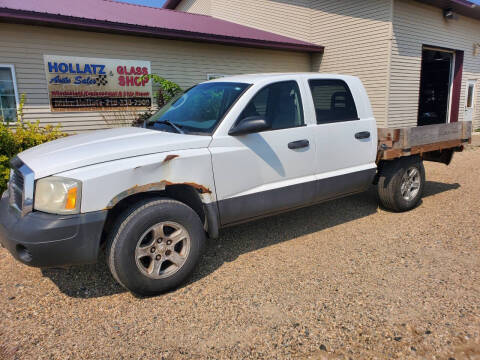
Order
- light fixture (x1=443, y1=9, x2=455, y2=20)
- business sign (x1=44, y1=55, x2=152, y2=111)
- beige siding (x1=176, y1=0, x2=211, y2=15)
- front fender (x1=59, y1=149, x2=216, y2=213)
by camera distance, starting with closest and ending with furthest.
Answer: front fender (x1=59, y1=149, x2=216, y2=213) < business sign (x1=44, y1=55, x2=152, y2=111) < light fixture (x1=443, y1=9, x2=455, y2=20) < beige siding (x1=176, y1=0, x2=211, y2=15)

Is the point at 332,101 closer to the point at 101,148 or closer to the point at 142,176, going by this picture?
the point at 142,176

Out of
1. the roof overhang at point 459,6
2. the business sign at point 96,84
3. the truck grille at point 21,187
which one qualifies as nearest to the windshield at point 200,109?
the truck grille at point 21,187

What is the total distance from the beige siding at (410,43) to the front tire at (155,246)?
10.8 meters

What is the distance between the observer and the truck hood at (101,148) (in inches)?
114

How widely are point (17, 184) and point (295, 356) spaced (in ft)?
8.78

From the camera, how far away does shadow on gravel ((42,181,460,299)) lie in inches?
137

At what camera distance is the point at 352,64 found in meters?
12.7

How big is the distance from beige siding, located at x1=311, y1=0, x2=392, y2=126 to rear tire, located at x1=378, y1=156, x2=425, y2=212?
287 inches

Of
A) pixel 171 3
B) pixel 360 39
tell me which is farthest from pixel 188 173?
pixel 171 3

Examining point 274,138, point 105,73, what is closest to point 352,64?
point 105,73

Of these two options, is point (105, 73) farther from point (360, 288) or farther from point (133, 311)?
point (360, 288)

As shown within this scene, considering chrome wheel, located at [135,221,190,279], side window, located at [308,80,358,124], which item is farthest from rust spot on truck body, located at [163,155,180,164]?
side window, located at [308,80,358,124]

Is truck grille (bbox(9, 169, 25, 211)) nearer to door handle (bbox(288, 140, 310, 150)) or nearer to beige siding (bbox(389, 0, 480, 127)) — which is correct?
door handle (bbox(288, 140, 310, 150))

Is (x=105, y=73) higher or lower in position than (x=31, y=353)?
higher
